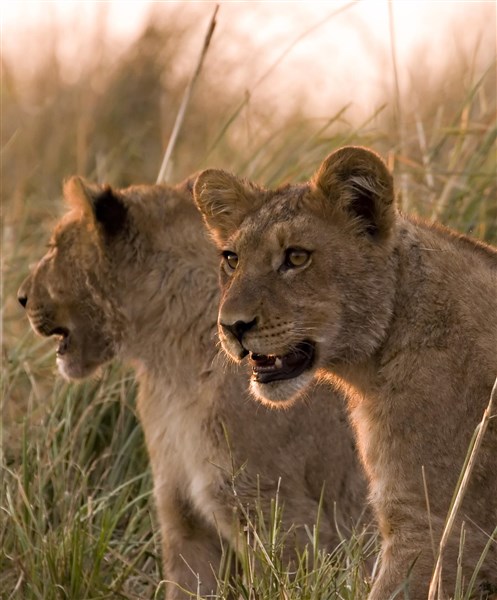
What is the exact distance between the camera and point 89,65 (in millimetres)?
13312

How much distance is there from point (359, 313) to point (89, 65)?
906cm

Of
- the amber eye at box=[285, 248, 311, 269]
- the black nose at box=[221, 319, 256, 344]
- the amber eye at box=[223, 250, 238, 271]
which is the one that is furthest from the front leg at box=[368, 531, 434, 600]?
the amber eye at box=[223, 250, 238, 271]

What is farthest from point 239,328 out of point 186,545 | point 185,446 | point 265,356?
point 186,545

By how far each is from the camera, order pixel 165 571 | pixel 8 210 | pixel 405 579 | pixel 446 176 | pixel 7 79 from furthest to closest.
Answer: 1. pixel 7 79
2. pixel 8 210
3. pixel 446 176
4. pixel 165 571
5. pixel 405 579

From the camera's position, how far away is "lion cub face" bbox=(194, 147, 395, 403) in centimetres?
471

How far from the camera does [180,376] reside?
242 inches

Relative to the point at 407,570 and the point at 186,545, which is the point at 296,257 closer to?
the point at 407,570

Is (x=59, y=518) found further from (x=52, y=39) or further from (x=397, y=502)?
(x=52, y=39)

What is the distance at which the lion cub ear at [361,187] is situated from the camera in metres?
4.69

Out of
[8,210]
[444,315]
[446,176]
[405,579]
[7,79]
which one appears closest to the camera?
[405,579]

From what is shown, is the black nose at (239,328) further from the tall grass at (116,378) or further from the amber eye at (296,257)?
the tall grass at (116,378)

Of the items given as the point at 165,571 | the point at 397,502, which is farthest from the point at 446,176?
the point at 397,502

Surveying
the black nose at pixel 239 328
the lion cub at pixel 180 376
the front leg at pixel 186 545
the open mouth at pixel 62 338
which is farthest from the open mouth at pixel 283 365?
the open mouth at pixel 62 338

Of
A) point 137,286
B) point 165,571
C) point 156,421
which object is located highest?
point 137,286
